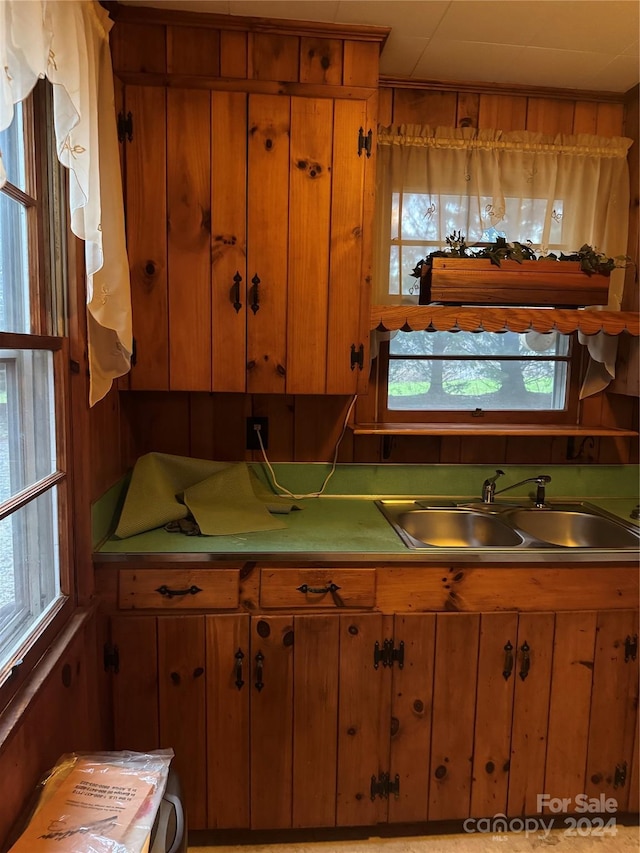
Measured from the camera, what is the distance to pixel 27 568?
129 cm

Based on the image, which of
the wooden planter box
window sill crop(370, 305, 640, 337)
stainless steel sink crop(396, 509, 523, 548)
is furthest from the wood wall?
the wooden planter box

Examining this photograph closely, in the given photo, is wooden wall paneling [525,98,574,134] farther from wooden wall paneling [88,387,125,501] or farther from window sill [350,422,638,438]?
wooden wall paneling [88,387,125,501]

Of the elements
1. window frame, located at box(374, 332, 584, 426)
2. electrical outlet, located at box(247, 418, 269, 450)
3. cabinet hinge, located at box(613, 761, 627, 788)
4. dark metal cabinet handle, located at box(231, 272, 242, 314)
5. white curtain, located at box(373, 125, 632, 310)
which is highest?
white curtain, located at box(373, 125, 632, 310)

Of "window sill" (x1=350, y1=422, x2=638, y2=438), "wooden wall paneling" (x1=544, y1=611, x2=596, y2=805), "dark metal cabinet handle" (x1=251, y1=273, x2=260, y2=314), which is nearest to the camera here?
"wooden wall paneling" (x1=544, y1=611, x2=596, y2=805)

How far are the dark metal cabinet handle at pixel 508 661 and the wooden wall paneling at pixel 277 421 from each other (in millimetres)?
958

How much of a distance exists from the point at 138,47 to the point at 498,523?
1.87m

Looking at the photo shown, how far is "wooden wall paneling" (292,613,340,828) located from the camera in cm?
158

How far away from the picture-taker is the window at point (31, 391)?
3.81 ft

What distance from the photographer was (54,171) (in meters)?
1.30

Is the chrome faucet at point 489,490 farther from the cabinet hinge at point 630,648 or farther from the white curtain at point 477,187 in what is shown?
the white curtain at point 477,187

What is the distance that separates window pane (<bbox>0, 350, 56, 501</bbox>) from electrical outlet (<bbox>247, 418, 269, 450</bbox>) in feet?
2.60

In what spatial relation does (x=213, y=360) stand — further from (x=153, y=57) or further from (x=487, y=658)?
(x=487, y=658)

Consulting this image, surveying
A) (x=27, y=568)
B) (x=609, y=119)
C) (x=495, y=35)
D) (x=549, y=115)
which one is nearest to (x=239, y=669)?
(x=27, y=568)

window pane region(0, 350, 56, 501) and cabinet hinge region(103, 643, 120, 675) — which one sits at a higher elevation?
window pane region(0, 350, 56, 501)
